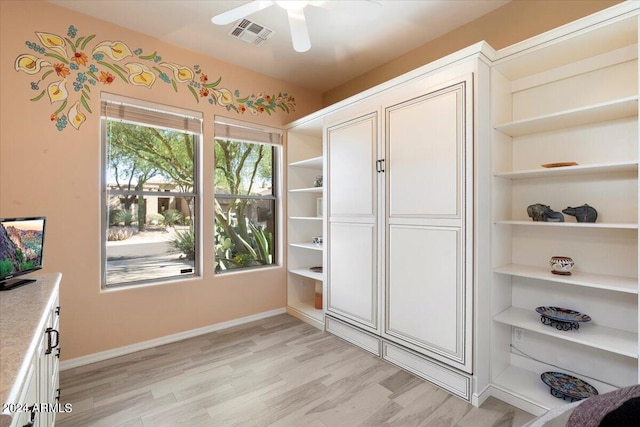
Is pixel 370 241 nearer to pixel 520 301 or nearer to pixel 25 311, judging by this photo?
pixel 520 301

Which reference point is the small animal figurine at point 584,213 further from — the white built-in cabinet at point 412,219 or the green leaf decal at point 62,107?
the green leaf decal at point 62,107

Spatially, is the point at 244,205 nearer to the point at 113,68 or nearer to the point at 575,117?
the point at 113,68

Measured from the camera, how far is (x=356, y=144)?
2.70 m

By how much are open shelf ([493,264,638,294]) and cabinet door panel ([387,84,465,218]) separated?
1.79ft

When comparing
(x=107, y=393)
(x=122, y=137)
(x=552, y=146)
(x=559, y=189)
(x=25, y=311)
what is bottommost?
(x=107, y=393)

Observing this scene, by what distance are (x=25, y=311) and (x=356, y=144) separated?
234 cm

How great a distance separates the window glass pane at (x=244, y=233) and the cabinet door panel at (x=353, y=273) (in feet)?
3.07

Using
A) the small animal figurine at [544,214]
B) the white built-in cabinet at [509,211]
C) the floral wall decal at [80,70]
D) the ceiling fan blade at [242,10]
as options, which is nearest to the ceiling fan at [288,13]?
the ceiling fan blade at [242,10]

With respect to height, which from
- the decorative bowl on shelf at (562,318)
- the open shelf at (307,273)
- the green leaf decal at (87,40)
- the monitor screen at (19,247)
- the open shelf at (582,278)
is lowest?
the open shelf at (307,273)

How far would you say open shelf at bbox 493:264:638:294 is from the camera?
62.3 inches

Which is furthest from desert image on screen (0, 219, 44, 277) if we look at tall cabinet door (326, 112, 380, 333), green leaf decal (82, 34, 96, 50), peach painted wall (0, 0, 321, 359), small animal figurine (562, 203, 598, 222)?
small animal figurine (562, 203, 598, 222)

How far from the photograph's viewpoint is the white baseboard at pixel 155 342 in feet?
7.79

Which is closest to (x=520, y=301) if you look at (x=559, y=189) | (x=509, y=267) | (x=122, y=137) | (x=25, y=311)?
(x=509, y=267)

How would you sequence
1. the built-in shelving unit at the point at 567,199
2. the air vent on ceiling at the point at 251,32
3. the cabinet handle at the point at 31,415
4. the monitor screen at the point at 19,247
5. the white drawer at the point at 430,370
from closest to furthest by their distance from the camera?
the cabinet handle at the point at 31,415 < the monitor screen at the point at 19,247 < the built-in shelving unit at the point at 567,199 < the white drawer at the point at 430,370 < the air vent on ceiling at the point at 251,32
